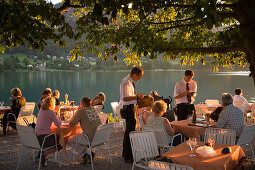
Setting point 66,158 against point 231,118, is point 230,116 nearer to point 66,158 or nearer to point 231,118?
point 231,118

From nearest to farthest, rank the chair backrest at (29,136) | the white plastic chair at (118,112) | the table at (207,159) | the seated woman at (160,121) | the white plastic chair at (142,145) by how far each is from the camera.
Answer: the table at (207,159) < the white plastic chair at (142,145) < the chair backrest at (29,136) < the seated woman at (160,121) < the white plastic chair at (118,112)

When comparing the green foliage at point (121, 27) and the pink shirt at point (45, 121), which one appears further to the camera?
the pink shirt at point (45, 121)

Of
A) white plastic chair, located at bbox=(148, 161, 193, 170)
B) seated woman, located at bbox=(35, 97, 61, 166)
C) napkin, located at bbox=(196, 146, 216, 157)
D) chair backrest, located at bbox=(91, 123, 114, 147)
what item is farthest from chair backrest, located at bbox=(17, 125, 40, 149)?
napkin, located at bbox=(196, 146, 216, 157)

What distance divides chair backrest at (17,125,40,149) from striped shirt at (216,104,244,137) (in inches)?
128

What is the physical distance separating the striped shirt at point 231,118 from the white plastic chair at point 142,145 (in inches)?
50.3

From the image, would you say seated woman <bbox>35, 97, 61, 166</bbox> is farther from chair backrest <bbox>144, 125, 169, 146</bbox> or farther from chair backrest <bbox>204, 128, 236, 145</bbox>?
chair backrest <bbox>204, 128, 236, 145</bbox>

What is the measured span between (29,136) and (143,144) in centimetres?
204

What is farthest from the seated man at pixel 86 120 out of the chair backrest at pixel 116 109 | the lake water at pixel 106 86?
the lake water at pixel 106 86

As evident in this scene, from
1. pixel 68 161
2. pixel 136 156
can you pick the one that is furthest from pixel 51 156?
pixel 136 156

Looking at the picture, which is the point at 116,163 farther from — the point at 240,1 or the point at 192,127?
the point at 240,1

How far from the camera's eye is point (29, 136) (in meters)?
4.73

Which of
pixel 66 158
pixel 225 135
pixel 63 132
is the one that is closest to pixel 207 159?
pixel 225 135

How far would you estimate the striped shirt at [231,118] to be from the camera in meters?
4.63

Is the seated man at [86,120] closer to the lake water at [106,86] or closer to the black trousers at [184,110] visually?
the black trousers at [184,110]
